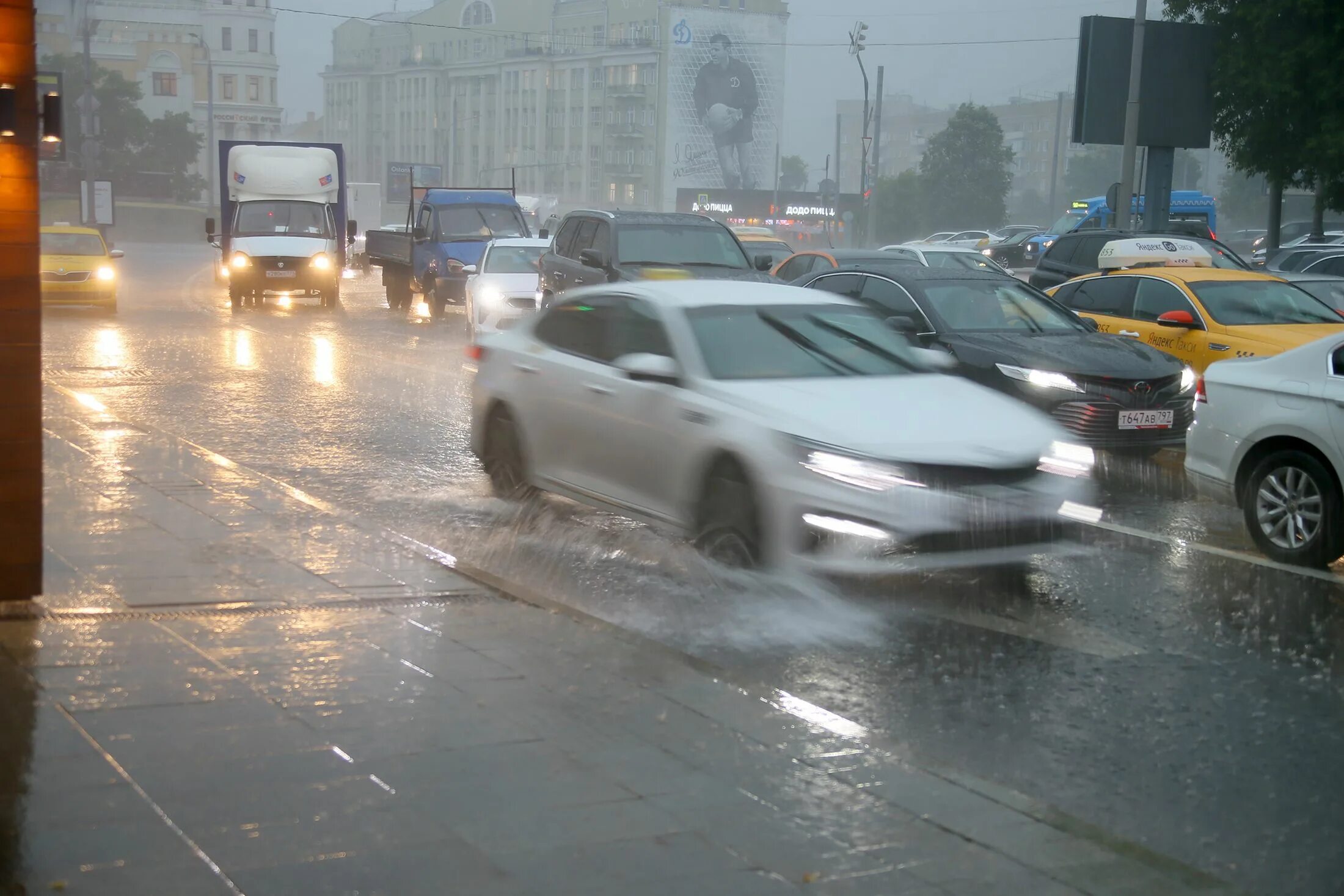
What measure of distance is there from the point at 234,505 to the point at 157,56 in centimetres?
11747

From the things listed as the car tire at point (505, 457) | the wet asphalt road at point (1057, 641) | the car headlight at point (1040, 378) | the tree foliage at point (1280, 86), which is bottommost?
the wet asphalt road at point (1057, 641)

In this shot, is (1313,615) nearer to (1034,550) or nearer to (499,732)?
(1034,550)

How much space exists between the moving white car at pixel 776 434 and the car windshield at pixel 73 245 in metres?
19.4

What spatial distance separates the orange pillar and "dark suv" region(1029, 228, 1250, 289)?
17.4 m

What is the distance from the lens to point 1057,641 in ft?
22.0

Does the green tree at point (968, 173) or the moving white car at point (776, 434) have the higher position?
the green tree at point (968, 173)

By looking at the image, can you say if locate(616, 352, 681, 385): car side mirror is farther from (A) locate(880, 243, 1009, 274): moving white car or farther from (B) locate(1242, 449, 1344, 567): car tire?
(A) locate(880, 243, 1009, 274): moving white car

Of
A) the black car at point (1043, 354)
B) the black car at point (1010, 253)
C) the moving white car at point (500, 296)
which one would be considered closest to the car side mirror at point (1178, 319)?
the black car at point (1043, 354)

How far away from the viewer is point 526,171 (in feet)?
454

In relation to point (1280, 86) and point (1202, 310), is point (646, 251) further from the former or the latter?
point (1280, 86)

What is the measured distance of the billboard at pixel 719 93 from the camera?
421ft

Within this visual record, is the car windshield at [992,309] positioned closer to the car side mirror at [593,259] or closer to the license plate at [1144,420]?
the license plate at [1144,420]

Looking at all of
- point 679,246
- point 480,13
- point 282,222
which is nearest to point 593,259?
point 679,246

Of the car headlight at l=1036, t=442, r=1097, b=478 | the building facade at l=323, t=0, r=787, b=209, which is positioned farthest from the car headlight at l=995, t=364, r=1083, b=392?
the building facade at l=323, t=0, r=787, b=209
